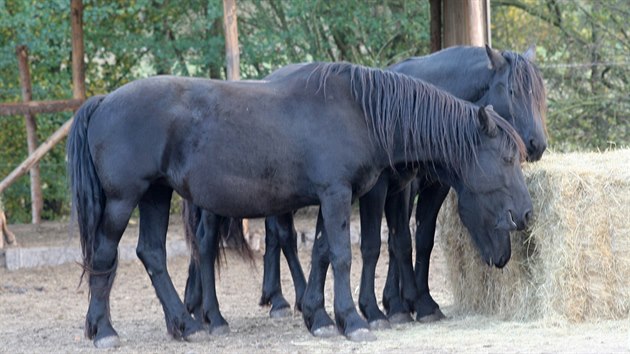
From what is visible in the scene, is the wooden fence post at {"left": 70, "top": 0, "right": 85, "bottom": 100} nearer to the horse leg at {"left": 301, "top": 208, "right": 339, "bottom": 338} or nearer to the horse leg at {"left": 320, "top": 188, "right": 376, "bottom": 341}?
the horse leg at {"left": 301, "top": 208, "right": 339, "bottom": 338}

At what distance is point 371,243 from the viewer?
7.42 m

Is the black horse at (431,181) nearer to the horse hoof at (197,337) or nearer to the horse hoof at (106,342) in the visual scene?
the horse hoof at (197,337)

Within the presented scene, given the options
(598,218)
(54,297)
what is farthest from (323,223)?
(54,297)

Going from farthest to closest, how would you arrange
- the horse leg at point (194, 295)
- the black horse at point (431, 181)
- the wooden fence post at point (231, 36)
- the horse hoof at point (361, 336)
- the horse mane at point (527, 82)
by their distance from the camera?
1. the wooden fence post at point (231, 36)
2. the horse leg at point (194, 295)
3. the horse mane at point (527, 82)
4. the black horse at point (431, 181)
5. the horse hoof at point (361, 336)

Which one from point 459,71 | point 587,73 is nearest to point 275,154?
point 459,71

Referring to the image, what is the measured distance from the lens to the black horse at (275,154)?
689 cm

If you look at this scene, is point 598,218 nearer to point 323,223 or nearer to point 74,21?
point 323,223

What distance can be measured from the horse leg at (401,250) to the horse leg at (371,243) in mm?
345

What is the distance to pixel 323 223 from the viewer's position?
7.23 m

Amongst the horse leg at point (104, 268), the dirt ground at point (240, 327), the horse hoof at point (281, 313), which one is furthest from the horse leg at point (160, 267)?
the horse hoof at point (281, 313)

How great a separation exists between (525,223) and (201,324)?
220 centimetres

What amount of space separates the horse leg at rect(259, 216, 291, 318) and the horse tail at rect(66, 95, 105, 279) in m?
1.88

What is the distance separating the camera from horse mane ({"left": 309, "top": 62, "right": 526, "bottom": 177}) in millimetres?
6930

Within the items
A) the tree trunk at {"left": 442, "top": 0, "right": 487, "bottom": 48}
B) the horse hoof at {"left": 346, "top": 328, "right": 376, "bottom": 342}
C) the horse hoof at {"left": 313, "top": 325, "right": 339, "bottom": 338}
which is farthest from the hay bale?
the tree trunk at {"left": 442, "top": 0, "right": 487, "bottom": 48}
